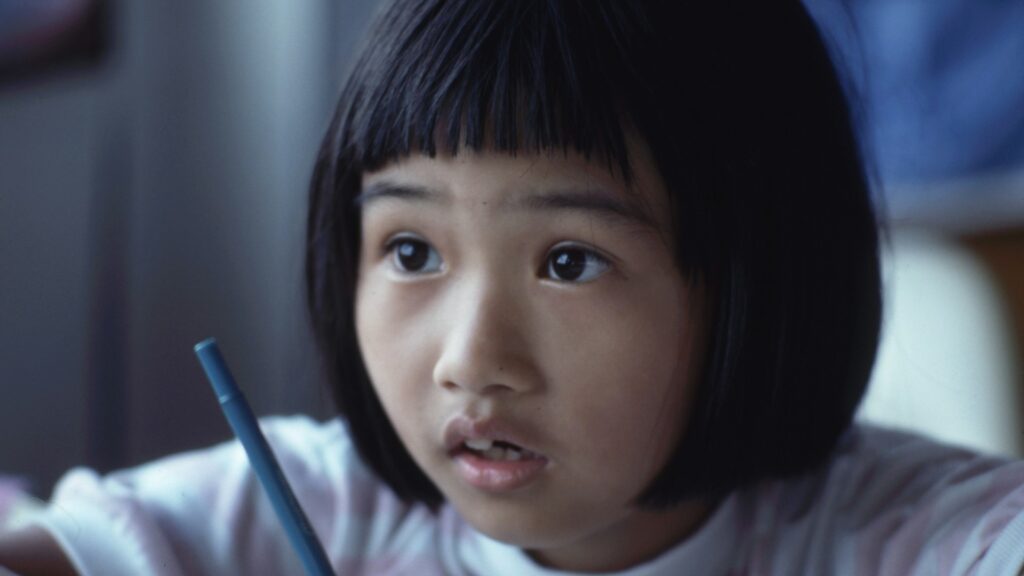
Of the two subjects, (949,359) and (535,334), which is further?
(949,359)

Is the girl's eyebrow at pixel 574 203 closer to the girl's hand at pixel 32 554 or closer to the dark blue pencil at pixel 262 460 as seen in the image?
the dark blue pencil at pixel 262 460

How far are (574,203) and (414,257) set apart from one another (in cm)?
9

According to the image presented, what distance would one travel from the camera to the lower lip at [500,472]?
456 mm

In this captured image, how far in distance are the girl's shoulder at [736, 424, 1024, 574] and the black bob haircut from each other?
0.08ft

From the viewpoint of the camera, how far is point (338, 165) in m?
0.51

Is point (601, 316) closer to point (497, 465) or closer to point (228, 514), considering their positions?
point (497, 465)

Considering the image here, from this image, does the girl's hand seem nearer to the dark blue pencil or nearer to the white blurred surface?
the dark blue pencil

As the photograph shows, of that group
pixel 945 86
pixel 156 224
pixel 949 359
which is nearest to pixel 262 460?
pixel 949 359

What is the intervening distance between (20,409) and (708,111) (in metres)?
0.80

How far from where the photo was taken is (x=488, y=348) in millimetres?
427

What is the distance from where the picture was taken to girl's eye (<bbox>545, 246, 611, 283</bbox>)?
444 mm

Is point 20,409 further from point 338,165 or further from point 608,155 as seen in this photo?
point 608,155

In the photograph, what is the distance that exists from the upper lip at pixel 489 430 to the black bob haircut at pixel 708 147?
0.26 feet

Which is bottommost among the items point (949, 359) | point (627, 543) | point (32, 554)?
point (949, 359)
